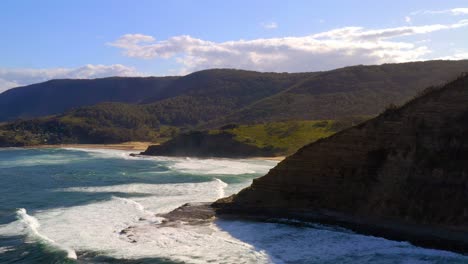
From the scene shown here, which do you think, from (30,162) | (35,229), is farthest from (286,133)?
(35,229)

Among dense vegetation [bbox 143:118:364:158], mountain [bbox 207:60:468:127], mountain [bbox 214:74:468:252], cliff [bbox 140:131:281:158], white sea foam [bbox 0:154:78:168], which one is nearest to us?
mountain [bbox 214:74:468:252]

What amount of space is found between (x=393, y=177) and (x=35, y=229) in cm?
1985

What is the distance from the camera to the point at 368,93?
5448 inches

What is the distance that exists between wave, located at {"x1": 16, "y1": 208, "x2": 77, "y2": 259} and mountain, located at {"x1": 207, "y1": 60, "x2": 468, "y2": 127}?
95.1 m

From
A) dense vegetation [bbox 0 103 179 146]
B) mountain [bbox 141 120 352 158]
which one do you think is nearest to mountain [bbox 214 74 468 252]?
mountain [bbox 141 120 352 158]

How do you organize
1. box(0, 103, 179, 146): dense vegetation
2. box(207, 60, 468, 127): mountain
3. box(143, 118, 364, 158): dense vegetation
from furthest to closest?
box(0, 103, 179, 146): dense vegetation, box(207, 60, 468, 127): mountain, box(143, 118, 364, 158): dense vegetation

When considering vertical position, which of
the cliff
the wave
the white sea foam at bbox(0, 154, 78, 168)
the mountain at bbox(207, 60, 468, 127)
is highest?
the mountain at bbox(207, 60, 468, 127)

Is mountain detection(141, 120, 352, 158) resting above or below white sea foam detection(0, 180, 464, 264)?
above

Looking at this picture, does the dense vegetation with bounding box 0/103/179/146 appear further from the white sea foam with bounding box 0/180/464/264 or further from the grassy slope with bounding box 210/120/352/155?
the white sea foam with bounding box 0/180/464/264

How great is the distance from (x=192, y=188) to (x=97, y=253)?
21.7 metres

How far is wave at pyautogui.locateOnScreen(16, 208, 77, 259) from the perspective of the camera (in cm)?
2431

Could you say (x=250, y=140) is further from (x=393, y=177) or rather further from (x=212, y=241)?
(x=212, y=241)

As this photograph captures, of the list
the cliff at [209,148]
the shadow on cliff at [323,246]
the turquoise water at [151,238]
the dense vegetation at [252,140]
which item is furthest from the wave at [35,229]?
the cliff at [209,148]

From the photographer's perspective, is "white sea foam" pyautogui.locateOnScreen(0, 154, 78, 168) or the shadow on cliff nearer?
the shadow on cliff
